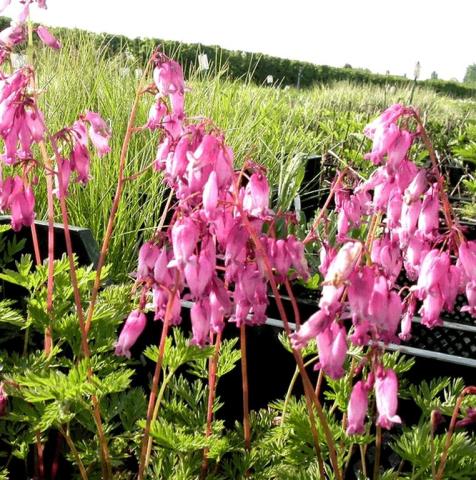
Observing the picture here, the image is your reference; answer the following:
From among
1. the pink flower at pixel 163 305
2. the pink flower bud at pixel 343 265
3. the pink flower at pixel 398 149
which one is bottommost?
the pink flower at pixel 163 305

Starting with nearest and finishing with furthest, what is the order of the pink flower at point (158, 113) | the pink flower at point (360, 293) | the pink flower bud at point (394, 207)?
the pink flower at point (360, 293) → the pink flower bud at point (394, 207) → the pink flower at point (158, 113)

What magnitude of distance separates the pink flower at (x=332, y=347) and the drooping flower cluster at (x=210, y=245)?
0.57 feet

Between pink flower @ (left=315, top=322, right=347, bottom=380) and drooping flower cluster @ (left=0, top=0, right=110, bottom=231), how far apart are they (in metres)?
0.73

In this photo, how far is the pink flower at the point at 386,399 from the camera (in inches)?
47.8

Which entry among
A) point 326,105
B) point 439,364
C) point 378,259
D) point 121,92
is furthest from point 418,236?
point 326,105

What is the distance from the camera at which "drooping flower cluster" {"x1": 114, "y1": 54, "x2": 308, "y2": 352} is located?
119 centimetres

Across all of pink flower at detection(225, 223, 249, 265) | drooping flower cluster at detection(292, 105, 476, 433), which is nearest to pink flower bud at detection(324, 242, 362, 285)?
drooping flower cluster at detection(292, 105, 476, 433)

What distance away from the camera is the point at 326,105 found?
414 inches

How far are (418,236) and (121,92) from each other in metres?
3.57

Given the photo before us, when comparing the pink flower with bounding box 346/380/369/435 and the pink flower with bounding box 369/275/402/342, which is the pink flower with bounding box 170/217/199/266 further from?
the pink flower with bounding box 346/380/369/435

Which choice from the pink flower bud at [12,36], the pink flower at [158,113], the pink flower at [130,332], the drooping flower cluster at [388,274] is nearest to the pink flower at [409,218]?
the drooping flower cluster at [388,274]

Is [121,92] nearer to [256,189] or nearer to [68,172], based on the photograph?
[68,172]

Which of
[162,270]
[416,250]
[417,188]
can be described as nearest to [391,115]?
[417,188]

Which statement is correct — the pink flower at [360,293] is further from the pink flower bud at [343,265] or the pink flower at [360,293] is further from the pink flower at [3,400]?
the pink flower at [3,400]
